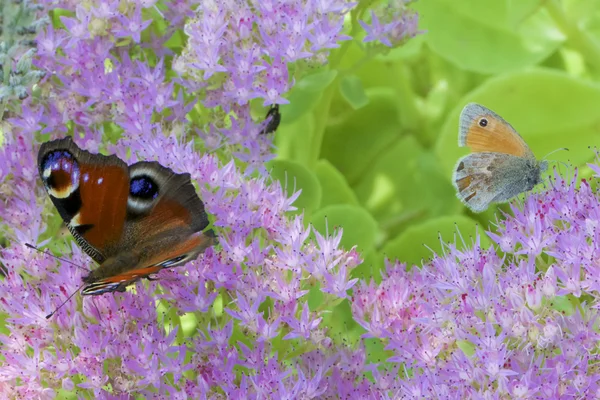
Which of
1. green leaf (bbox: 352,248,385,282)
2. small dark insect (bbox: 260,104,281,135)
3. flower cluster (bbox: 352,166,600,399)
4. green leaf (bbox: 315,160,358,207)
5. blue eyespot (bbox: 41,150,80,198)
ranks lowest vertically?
green leaf (bbox: 352,248,385,282)

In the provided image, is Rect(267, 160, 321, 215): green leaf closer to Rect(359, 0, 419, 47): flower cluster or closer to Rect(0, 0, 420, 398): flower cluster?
Rect(0, 0, 420, 398): flower cluster

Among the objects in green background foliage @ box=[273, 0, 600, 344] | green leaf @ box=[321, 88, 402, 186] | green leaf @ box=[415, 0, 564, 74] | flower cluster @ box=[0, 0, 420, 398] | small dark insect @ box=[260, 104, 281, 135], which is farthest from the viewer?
green leaf @ box=[321, 88, 402, 186]

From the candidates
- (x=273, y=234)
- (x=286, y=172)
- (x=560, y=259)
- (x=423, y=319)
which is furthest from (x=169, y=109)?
(x=560, y=259)

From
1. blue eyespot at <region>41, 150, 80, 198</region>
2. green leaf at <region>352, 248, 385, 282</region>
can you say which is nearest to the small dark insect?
green leaf at <region>352, 248, 385, 282</region>

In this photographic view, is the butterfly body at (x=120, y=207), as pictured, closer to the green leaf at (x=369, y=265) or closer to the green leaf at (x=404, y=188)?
the green leaf at (x=369, y=265)

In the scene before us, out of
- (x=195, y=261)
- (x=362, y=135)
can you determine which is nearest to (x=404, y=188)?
(x=362, y=135)

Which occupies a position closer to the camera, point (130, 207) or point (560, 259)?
point (560, 259)

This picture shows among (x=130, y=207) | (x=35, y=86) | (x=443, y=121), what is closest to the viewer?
(x=130, y=207)

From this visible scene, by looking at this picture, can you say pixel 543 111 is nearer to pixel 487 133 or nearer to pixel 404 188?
→ pixel 404 188

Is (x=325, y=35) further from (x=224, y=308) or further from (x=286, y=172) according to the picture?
(x=224, y=308)
